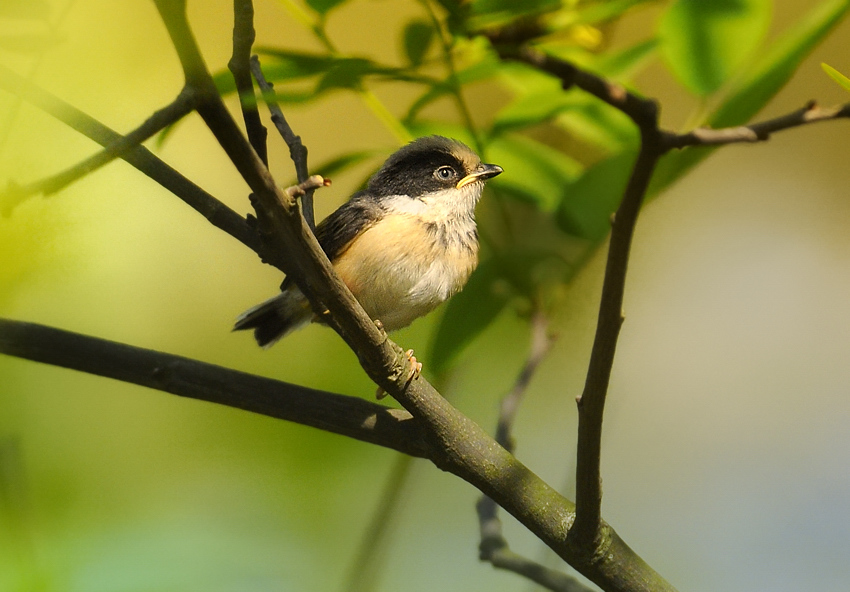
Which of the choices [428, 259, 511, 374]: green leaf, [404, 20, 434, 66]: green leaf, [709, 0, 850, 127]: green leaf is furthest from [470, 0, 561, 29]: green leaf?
[428, 259, 511, 374]: green leaf

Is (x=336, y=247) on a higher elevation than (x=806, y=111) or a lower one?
higher

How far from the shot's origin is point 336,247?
248 centimetres

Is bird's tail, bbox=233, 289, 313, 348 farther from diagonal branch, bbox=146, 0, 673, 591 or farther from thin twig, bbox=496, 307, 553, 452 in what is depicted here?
diagonal branch, bbox=146, 0, 673, 591

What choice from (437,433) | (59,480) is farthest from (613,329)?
(59,480)

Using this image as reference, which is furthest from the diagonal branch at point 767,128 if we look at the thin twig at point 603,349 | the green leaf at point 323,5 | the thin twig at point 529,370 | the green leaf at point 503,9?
the thin twig at point 529,370

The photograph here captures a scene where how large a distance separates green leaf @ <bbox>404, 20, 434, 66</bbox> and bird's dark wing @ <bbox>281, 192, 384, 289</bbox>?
974 millimetres

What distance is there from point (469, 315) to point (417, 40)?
2.18ft

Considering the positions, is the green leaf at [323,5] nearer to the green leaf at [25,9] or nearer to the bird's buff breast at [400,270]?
the green leaf at [25,9]

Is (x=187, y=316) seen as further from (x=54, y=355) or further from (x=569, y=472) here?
(x=569, y=472)

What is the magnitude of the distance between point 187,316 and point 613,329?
5.48 ft

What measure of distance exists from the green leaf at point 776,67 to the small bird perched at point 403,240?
2.61 ft

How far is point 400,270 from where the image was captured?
2389 mm

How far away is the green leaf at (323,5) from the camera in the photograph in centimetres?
147

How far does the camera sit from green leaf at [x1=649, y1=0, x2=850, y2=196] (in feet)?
4.16
